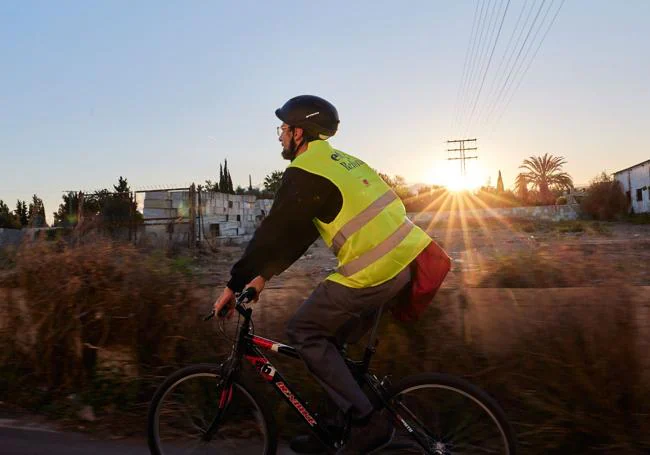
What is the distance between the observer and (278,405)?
3648 millimetres

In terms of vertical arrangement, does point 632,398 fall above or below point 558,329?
below

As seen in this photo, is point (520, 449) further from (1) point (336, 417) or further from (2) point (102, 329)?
(2) point (102, 329)

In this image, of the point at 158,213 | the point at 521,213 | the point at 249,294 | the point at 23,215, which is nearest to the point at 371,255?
the point at 249,294

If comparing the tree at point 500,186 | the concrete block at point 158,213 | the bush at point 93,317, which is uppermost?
the tree at point 500,186

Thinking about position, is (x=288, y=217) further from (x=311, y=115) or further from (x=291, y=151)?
(x=311, y=115)

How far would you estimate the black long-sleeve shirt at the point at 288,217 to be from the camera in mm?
2572

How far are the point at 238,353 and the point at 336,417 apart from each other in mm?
615

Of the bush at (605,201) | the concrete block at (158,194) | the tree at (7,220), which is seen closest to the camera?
the concrete block at (158,194)

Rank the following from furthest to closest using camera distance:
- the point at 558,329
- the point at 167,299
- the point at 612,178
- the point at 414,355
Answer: the point at 612,178 → the point at 167,299 → the point at 414,355 → the point at 558,329

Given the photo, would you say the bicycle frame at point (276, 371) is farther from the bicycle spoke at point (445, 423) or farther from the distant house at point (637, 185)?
the distant house at point (637, 185)

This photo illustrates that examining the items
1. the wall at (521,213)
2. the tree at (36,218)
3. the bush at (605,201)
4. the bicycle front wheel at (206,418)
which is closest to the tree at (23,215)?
the tree at (36,218)

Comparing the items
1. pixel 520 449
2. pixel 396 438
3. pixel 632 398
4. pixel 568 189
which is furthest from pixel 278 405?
pixel 568 189

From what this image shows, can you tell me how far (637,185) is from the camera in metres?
45.3

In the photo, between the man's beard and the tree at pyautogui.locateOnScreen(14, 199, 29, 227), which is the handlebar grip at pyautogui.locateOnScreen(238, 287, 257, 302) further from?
the tree at pyautogui.locateOnScreen(14, 199, 29, 227)
